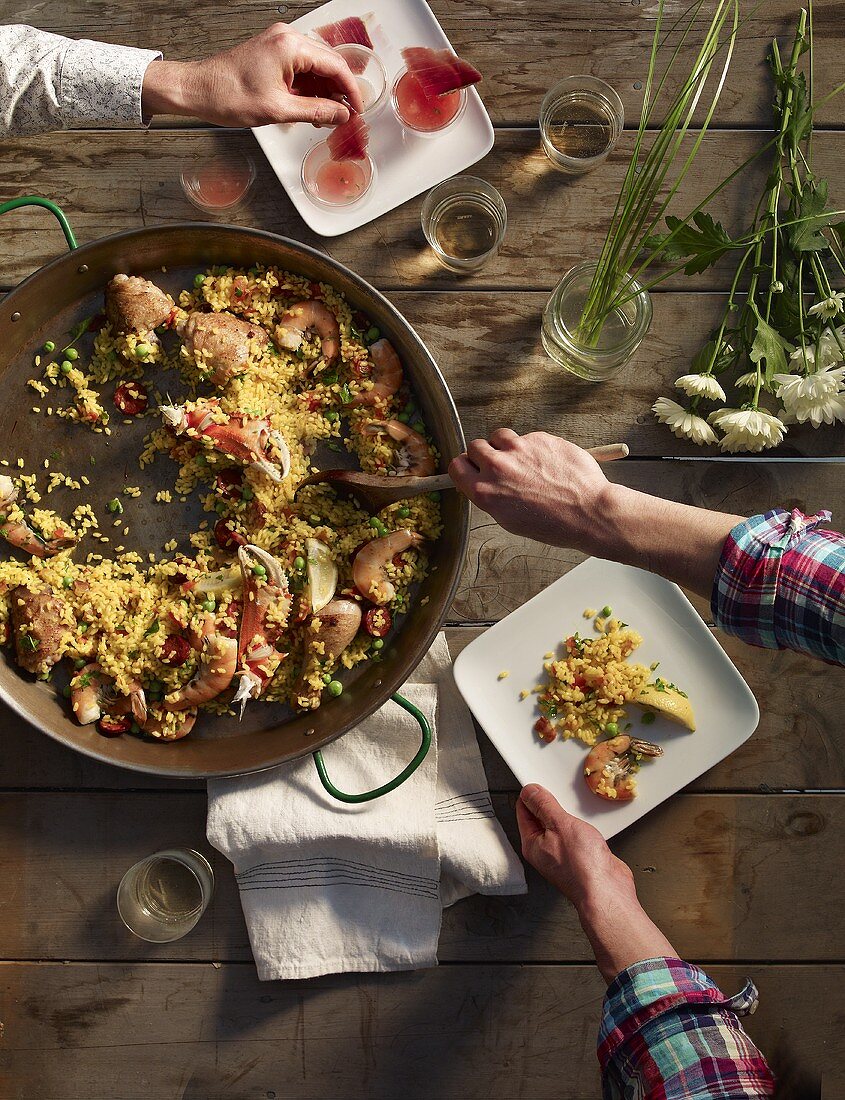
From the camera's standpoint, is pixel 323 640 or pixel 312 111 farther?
pixel 323 640

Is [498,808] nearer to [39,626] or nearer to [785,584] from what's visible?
[785,584]

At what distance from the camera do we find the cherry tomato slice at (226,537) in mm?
1821

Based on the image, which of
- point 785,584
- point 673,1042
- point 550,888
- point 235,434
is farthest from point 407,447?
point 673,1042

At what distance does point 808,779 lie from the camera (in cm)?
195

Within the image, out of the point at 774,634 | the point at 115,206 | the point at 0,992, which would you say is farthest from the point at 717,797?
the point at 115,206

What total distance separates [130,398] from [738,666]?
4.94 feet

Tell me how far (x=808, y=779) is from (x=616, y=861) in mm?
506

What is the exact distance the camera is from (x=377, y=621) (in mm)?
1821

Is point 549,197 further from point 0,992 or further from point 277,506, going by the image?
point 0,992

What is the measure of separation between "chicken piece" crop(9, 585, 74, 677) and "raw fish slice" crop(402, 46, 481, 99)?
137 centimetres

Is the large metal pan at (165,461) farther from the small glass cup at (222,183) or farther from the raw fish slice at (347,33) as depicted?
the raw fish slice at (347,33)

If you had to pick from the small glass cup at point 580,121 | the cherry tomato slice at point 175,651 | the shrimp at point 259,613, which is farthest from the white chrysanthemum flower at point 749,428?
the cherry tomato slice at point 175,651

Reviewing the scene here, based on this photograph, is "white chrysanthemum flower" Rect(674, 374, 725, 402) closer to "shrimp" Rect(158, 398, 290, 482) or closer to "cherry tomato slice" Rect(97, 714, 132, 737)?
"shrimp" Rect(158, 398, 290, 482)

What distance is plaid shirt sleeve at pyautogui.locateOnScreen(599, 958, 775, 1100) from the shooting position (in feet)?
5.07
